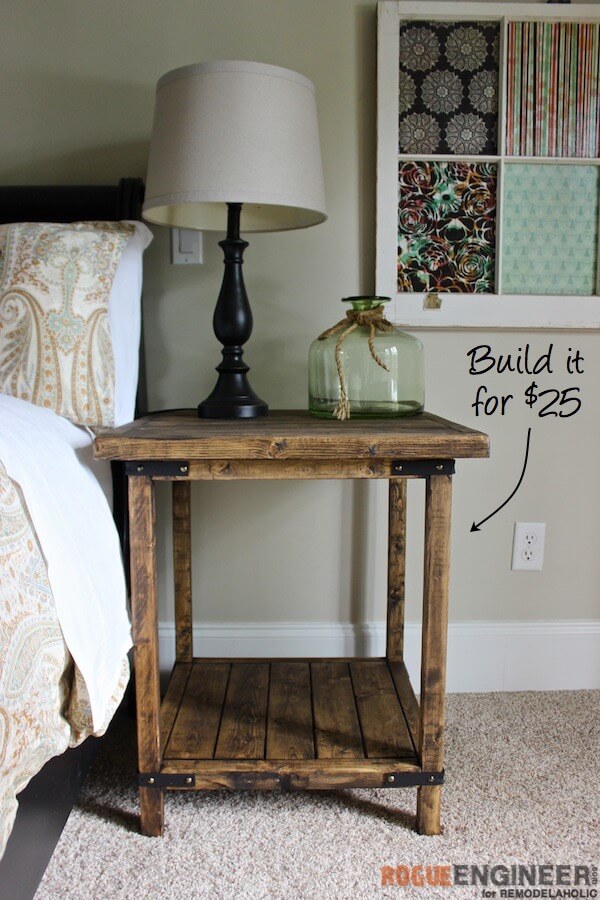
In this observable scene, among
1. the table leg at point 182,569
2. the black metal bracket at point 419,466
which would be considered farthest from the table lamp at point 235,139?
the table leg at point 182,569

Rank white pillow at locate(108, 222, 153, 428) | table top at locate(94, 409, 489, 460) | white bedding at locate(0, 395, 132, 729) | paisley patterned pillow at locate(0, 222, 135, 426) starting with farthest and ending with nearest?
white pillow at locate(108, 222, 153, 428) → paisley patterned pillow at locate(0, 222, 135, 426) → table top at locate(94, 409, 489, 460) → white bedding at locate(0, 395, 132, 729)

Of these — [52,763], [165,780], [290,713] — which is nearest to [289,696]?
[290,713]

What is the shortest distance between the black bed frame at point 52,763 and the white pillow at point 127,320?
119mm

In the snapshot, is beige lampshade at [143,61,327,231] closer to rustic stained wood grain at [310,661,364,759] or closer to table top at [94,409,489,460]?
table top at [94,409,489,460]

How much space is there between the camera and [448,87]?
4.92 feet

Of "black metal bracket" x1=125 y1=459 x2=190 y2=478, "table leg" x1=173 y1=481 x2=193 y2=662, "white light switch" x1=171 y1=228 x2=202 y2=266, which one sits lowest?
"table leg" x1=173 y1=481 x2=193 y2=662

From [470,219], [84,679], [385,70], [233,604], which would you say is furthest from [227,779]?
[385,70]

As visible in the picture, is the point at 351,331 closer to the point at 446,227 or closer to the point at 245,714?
the point at 446,227

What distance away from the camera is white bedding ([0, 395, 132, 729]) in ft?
2.88

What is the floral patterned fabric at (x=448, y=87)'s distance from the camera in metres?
1.49

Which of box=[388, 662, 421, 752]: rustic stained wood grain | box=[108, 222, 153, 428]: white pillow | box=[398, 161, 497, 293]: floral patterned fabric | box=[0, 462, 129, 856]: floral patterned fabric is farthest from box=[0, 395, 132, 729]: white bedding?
box=[398, 161, 497, 293]: floral patterned fabric

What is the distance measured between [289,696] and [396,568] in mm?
334

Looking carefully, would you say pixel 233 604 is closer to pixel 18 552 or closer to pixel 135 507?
pixel 135 507

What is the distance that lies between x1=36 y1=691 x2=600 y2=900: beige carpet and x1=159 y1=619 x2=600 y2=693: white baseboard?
25 centimetres
